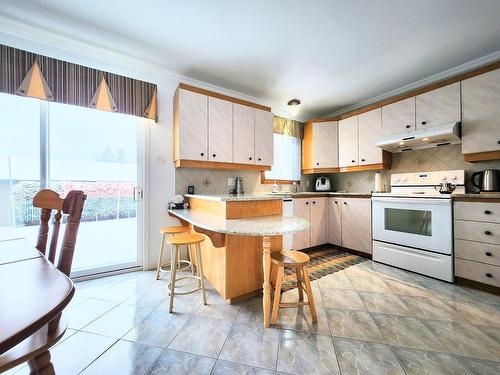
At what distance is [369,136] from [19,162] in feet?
14.0

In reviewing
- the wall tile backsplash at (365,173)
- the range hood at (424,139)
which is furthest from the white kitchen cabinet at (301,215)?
the range hood at (424,139)

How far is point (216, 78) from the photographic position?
2832 millimetres

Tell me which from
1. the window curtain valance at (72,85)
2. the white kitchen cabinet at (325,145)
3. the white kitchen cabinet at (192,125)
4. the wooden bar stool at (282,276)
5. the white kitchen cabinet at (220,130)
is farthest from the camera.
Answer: the white kitchen cabinet at (325,145)

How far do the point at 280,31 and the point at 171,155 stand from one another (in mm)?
1854

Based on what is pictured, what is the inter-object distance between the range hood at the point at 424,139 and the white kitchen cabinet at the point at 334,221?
→ 41.3 inches

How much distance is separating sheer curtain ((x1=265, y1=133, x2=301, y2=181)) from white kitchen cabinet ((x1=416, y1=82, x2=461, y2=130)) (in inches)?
72.7

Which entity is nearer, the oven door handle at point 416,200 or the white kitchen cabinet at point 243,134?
the oven door handle at point 416,200

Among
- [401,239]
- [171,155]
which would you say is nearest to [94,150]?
[171,155]

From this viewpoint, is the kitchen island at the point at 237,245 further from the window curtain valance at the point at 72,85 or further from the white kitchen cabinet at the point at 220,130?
the window curtain valance at the point at 72,85

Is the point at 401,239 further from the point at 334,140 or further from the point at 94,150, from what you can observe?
the point at 94,150

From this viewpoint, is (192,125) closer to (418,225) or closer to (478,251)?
(418,225)

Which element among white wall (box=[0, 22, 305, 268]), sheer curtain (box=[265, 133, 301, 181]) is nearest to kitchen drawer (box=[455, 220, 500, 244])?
sheer curtain (box=[265, 133, 301, 181])

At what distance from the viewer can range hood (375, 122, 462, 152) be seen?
2.30 meters

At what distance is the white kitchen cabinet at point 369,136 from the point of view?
302 centimetres
